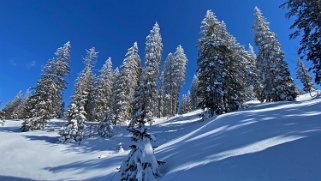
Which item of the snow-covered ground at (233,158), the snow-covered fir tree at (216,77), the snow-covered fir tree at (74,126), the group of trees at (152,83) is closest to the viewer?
the snow-covered ground at (233,158)

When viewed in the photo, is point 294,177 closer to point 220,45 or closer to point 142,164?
point 142,164

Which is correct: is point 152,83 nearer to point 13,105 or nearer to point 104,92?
point 104,92

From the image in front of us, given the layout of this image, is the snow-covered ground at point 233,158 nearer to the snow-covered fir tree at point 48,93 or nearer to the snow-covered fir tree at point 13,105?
the snow-covered fir tree at point 48,93

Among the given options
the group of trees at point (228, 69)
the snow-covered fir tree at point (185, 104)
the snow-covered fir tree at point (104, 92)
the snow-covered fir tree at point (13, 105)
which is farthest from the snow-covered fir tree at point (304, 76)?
the snow-covered fir tree at point (13, 105)

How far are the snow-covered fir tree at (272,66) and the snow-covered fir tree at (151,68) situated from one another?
14822 millimetres

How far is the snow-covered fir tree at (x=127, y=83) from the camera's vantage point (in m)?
42.1

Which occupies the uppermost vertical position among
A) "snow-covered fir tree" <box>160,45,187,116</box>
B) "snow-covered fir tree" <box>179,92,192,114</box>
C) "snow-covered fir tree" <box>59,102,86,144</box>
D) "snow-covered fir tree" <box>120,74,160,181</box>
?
"snow-covered fir tree" <box>160,45,187,116</box>

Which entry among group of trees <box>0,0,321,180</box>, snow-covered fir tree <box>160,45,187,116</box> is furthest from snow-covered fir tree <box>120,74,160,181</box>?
snow-covered fir tree <box>160,45,187,116</box>

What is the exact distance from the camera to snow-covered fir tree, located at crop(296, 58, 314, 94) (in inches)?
2194

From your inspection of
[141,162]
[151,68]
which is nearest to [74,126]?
[151,68]

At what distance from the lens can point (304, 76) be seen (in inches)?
2223

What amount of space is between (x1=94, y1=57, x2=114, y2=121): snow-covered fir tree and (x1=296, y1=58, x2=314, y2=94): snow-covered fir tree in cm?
4077

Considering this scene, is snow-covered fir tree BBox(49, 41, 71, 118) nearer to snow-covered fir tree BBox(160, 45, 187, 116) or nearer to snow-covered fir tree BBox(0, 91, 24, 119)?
snow-covered fir tree BBox(160, 45, 187, 116)

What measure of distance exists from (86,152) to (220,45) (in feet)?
56.2
